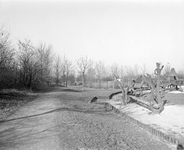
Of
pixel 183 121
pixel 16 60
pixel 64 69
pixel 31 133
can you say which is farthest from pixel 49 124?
pixel 64 69

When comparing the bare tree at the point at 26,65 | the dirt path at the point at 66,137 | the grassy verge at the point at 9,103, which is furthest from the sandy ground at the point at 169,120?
the bare tree at the point at 26,65

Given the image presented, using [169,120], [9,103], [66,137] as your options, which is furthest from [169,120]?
[9,103]

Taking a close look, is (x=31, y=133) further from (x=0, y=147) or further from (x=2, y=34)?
(x=2, y=34)

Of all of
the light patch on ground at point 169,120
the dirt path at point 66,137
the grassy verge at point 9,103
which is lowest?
the light patch on ground at point 169,120

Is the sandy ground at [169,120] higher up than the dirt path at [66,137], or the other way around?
the dirt path at [66,137]

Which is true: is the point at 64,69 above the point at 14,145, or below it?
above

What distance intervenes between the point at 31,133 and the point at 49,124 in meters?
1.32

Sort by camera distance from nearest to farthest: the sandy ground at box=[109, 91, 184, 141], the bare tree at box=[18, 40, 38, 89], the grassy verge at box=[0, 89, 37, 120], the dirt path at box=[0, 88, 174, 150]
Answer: the dirt path at box=[0, 88, 174, 150] < the sandy ground at box=[109, 91, 184, 141] < the grassy verge at box=[0, 89, 37, 120] < the bare tree at box=[18, 40, 38, 89]

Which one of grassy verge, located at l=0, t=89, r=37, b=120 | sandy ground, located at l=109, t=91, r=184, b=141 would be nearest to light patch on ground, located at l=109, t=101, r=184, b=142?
sandy ground, located at l=109, t=91, r=184, b=141

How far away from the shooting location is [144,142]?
6.20 metres

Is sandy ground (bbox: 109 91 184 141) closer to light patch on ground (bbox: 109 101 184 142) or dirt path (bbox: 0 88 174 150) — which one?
light patch on ground (bbox: 109 101 184 142)

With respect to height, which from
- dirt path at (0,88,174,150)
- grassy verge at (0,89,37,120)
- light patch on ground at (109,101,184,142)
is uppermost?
grassy verge at (0,89,37,120)

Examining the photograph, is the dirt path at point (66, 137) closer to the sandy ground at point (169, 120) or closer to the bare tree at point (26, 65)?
the sandy ground at point (169, 120)

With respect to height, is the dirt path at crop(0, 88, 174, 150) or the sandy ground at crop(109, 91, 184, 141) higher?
the dirt path at crop(0, 88, 174, 150)
